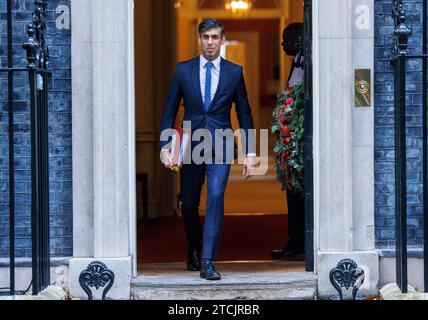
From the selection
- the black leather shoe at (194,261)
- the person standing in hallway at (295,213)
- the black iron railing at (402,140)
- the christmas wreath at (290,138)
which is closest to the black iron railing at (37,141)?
the black leather shoe at (194,261)

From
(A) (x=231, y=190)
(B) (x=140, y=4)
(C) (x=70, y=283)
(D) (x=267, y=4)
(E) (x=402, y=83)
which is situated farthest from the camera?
(D) (x=267, y=4)

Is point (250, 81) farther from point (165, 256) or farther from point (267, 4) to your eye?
point (165, 256)

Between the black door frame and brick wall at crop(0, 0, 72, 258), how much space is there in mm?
1723

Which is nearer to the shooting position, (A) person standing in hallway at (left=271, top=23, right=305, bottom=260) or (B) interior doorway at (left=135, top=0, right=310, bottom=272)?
(A) person standing in hallway at (left=271, top=23, right=305, bottom=260)

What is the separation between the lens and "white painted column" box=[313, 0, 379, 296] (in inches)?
306

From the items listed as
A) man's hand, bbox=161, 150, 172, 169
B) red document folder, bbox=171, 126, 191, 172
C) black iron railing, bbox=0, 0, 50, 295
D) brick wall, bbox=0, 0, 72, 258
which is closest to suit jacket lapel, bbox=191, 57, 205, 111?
red document folder, bbox=171, 126, 191, 172

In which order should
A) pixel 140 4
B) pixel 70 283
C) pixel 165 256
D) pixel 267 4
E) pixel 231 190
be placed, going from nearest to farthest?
pixel 70 283, pixel 165 256, pixel 140 4, pixel 231 190, pixel 267 4

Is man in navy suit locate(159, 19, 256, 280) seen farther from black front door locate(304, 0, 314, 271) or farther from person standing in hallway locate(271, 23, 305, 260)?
person standing in hallway locate(271, 23, 305, 260)

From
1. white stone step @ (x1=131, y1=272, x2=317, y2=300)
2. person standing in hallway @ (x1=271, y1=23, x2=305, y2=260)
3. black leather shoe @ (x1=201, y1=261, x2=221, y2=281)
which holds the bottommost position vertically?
white stone step @ (x1=131, y1=272, x2=317, y2=300)

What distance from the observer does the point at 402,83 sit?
7.29 m

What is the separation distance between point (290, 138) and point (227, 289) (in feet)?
4.93

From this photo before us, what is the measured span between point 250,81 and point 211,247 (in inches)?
657
